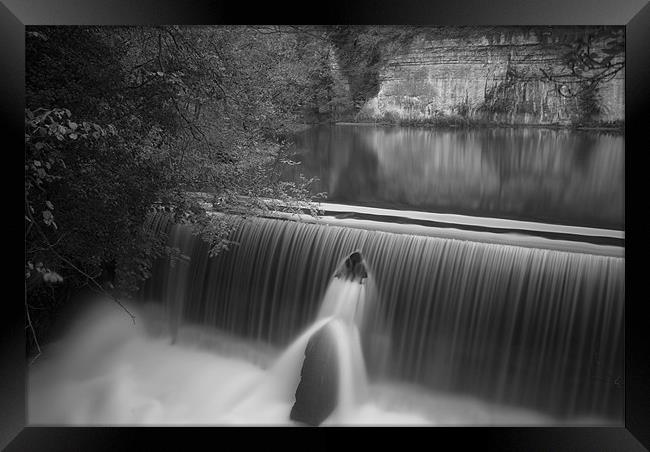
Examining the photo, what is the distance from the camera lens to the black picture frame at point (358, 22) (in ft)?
8.29

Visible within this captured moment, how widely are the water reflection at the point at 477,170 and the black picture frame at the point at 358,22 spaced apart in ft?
0.41

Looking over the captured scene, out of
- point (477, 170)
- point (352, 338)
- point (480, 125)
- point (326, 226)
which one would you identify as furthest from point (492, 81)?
point (352, 338)

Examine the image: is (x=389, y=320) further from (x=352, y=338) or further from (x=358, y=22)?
(x=358, y=22)

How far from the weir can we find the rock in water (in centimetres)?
10

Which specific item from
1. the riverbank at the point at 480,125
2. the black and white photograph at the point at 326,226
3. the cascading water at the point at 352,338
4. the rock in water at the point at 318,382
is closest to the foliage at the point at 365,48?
the black and white photograph at the point at 326,226

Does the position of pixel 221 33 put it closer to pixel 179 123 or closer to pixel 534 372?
pixel 179 123

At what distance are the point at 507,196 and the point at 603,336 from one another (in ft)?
2.34

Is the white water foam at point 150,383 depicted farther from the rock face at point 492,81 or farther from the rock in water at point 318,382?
the rock face at point 492,81

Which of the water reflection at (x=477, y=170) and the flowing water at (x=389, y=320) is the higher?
the water reflection at (x=477, y=170)

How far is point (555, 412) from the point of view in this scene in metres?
2.72

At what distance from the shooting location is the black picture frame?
253 centimetres

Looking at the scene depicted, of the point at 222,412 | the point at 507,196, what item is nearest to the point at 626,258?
the point at 507,196

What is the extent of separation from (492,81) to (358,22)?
0.64 m

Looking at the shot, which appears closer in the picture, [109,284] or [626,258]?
[626,258]
